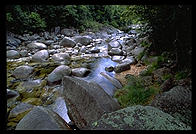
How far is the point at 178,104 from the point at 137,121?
1083 mm

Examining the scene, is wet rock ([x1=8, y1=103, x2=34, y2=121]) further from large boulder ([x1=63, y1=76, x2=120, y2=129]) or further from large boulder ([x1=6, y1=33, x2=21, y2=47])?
large boulder ([x1=6, y1=33, x2=21, y2=47])

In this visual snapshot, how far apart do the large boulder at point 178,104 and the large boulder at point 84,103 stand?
767mm

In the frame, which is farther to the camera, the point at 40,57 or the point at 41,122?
the point at 40,57

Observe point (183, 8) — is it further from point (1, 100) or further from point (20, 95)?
point (20, 95)

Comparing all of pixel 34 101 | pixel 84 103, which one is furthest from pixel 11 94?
pixel 84 103

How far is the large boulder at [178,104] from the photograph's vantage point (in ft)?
6.43

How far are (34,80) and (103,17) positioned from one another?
17219 millimetres

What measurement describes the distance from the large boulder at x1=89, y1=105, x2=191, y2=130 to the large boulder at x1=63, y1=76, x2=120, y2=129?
0.69 metres

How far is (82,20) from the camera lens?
1603 centimetres

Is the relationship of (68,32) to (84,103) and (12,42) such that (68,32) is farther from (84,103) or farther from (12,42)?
(84,103)

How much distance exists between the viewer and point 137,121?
55.8 inches

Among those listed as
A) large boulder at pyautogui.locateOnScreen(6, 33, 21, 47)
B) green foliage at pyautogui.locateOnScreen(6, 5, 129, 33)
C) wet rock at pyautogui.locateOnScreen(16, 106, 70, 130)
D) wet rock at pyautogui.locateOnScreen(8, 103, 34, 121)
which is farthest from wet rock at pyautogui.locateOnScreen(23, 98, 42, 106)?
green foliage at pyautogui.locateOnScreen(6, 5, 129, 33)

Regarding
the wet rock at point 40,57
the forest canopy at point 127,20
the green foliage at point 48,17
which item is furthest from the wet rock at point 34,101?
the green foliage at point 48,17

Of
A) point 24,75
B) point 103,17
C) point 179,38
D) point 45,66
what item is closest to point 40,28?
point 45,66
